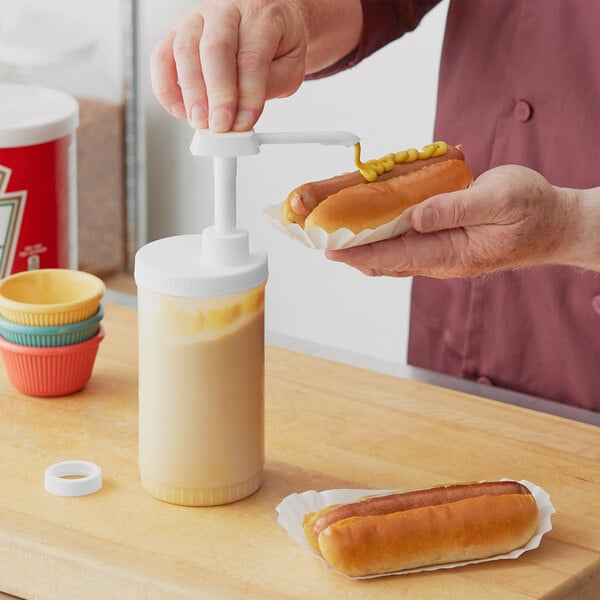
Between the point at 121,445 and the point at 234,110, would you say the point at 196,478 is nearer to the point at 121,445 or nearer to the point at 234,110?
the point at 121,445

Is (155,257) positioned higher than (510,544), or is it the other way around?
(155,257)

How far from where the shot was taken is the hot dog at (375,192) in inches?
48.2

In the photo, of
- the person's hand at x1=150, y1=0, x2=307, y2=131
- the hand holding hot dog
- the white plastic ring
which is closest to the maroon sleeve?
the hand holding hot dog

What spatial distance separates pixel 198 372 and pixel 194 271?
10cm

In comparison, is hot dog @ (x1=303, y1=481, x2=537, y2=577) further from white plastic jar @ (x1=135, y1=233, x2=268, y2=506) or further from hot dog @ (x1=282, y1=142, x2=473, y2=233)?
hot dog @ (x1=282, y1=142, x2=473, y2=233)

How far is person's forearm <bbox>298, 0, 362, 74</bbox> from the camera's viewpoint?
64.0 inches

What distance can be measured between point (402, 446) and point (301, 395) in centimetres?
17

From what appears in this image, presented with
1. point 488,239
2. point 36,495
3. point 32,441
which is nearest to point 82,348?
point 32,441

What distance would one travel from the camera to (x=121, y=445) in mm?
1318

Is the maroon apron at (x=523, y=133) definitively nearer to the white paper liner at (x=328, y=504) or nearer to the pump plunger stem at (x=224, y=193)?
the white paper liner at (x=328, y=504)

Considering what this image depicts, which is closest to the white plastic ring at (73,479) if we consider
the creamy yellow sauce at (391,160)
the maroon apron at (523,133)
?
the creamy yellow sauce at (391,160)

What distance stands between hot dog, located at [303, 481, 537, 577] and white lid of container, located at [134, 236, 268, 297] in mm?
226

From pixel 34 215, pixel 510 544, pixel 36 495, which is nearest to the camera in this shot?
pixel 510 544

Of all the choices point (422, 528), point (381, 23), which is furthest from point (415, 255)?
point (381, 23)
